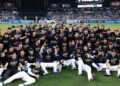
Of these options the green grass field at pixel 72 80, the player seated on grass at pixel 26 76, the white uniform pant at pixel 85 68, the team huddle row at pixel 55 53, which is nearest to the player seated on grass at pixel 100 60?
the team huddle row at pixel 55 53

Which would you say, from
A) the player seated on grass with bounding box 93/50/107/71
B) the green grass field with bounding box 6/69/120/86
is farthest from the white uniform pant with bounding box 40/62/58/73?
the player seated on grass with bounding box 93/50/107/71

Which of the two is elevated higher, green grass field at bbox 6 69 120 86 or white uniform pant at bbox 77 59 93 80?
white uniform pant at bbox 77 59 93 80

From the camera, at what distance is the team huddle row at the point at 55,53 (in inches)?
633

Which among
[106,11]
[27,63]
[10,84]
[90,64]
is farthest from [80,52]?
[106,11]

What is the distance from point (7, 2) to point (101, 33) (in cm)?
4950

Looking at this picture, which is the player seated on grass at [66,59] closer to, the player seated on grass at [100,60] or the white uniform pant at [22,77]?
the player seated on grass at [100,60]

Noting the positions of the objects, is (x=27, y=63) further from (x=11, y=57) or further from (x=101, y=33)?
(x=101, y=33)

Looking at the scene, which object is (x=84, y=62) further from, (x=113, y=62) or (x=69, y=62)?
(x=113, y=62)

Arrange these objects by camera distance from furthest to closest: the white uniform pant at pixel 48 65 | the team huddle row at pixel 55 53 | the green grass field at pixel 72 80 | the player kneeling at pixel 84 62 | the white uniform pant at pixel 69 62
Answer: the white uniform pant at pixel 69 62, the white uniform pant at pixel 48 65, the player kneeling at pixel 84 62, the team huddle row at pixel 55 53, the green grass field at pixel 72 80

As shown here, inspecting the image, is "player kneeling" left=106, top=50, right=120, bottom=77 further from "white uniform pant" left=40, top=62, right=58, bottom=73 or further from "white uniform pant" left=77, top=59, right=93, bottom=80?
"white uniform pant" left=40, top=62, right=58, bottom=73

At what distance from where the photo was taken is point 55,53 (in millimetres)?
17766

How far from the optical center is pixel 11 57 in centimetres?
1617

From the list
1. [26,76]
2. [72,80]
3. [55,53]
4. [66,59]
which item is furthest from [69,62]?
[26,76]

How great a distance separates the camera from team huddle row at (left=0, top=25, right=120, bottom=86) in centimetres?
1608
